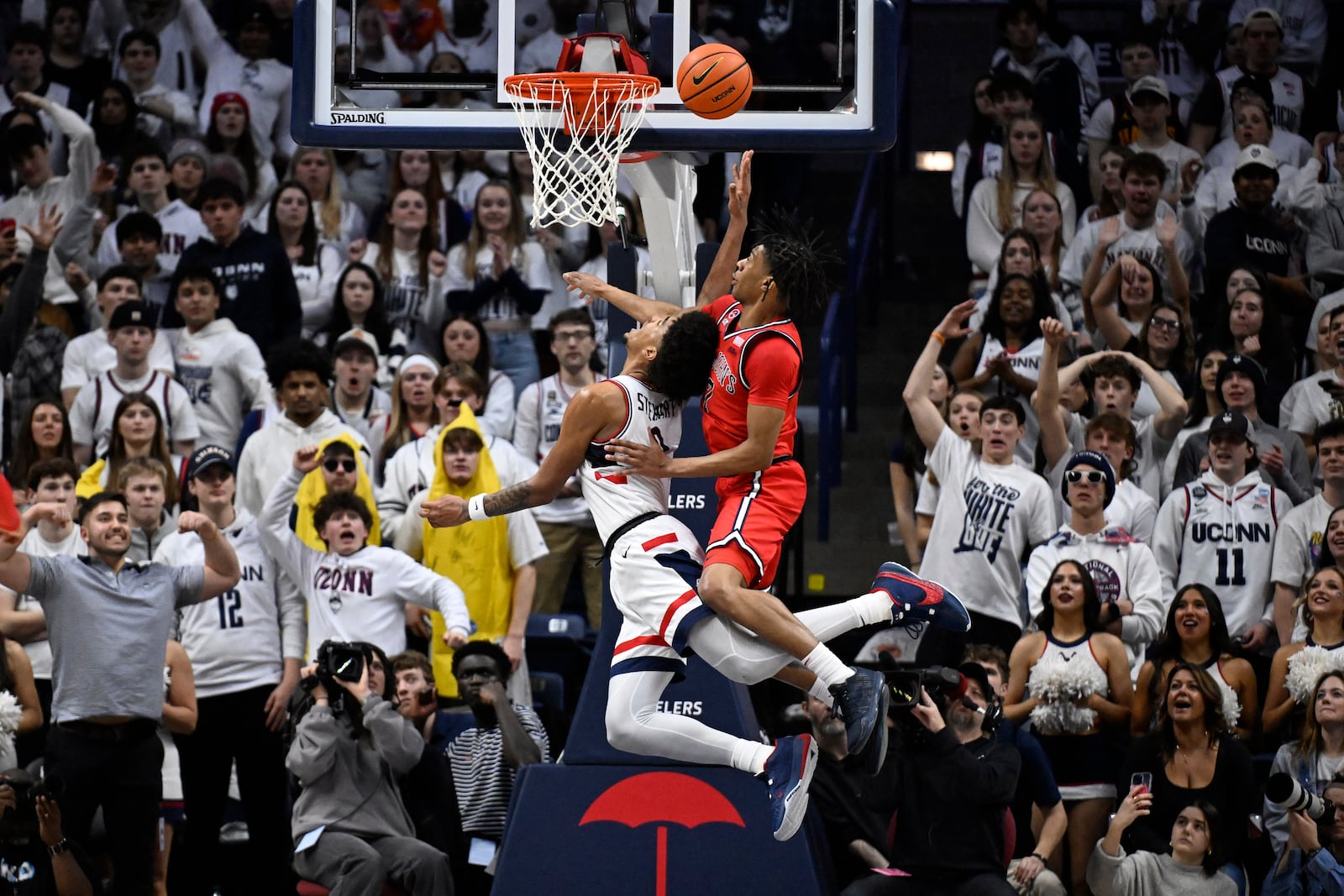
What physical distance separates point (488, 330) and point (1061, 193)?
4023 millimetres

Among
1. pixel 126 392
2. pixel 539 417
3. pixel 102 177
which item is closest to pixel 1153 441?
pixel 539 417

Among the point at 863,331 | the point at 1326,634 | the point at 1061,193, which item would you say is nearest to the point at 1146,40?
the point at 1061,193

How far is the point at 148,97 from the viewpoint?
46.3 feet

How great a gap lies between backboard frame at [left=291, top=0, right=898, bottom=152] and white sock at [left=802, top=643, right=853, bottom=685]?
1996 millimetres

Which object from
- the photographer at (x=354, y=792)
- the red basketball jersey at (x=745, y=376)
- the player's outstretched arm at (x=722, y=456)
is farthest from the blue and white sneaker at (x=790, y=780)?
the photographer at (x=354, y=792)

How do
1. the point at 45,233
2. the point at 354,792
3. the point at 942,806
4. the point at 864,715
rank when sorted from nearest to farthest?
the point at 864,715 < the point at 942,806 < the point at 354,792 < the point at 45,233

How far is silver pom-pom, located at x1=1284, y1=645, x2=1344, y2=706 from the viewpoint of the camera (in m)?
8.98

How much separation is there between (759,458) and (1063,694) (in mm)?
2619

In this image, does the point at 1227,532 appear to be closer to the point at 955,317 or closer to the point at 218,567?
the point at 955,317

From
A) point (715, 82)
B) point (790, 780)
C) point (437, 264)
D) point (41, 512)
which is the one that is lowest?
point (790, 780)

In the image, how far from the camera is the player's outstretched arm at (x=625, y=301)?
767 cm

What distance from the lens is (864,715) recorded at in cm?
700

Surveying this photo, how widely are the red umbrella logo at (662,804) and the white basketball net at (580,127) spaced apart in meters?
2.40

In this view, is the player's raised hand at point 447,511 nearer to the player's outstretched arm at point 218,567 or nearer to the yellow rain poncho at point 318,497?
the player's outstretched arm at point 218,567
